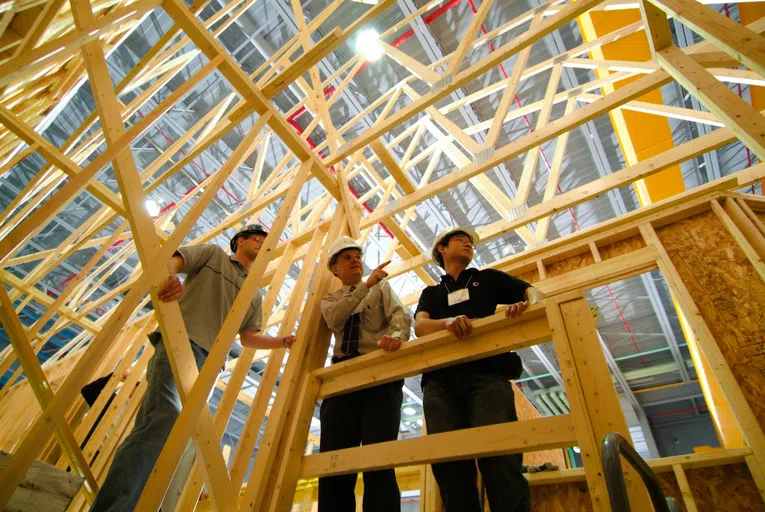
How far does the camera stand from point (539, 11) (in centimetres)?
408

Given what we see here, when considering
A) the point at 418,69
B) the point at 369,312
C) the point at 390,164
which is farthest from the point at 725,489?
the point at 418,69

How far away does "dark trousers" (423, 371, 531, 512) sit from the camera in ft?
5.69

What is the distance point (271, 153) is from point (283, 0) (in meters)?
2.84

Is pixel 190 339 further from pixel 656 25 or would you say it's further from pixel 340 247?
pixel 656 25

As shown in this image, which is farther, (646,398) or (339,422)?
(646,398)

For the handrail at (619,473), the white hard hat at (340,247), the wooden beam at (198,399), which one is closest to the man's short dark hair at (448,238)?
the white hard hat at (340,247)

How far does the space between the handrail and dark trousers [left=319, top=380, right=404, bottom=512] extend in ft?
3.77

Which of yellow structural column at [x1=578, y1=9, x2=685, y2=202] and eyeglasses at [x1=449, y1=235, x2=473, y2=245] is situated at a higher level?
yellow structural column at [x1=578, y1=9, x2=685, y2=202]

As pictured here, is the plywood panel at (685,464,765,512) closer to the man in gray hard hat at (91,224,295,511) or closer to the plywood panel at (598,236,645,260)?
the plywood panel at (598,236,645,260)

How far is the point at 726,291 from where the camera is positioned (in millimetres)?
3145

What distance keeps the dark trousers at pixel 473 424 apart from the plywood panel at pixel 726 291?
206 centimetres

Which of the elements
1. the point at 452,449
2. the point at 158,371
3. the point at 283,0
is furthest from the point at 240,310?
the point at 283,0

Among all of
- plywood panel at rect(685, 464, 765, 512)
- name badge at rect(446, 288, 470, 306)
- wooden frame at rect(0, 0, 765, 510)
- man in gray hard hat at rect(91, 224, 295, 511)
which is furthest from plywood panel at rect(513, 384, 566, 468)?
man in gray hard hat at rect(91, 224, 295, 511)

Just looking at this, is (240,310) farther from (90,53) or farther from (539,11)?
(539,11)
